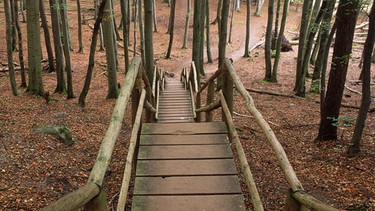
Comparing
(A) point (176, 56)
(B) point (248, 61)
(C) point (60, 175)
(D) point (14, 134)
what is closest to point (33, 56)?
(D) point (14, 134)

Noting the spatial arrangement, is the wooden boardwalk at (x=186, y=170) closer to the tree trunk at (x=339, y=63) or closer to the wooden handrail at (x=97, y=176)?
the wooden handrail at (x=97, y=176)

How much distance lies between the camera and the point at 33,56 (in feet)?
33.9

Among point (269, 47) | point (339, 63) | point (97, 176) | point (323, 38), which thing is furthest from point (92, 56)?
point (269, 47)

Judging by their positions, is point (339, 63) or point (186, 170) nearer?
point (186, 170)

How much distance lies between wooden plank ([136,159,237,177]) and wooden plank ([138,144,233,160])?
93mm

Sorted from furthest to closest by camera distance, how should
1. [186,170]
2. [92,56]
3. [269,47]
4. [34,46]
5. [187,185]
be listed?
[269,47] < [34,46] < [92,56] < [186,170] < [187,185]

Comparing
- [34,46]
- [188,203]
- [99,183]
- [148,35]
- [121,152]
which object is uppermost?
[148,35]

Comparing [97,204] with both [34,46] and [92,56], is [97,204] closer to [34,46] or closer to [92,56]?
[92,56]

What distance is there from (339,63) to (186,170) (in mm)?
4589

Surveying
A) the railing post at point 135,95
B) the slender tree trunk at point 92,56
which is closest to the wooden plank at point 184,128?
the railing post at point 135,95

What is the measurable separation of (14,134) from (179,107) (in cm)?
433

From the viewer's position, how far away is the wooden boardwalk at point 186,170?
2.97 metres

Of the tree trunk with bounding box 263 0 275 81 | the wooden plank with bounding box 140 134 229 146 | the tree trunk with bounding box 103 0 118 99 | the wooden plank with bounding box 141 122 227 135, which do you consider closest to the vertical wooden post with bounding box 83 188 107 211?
the wooden plank with bounding box 140 134 229 146

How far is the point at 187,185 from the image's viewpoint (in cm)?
321
